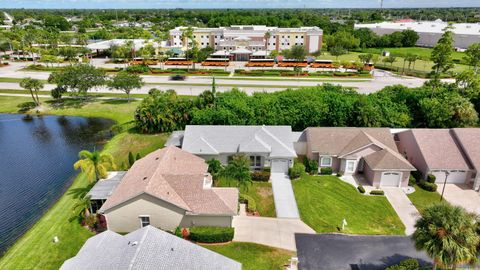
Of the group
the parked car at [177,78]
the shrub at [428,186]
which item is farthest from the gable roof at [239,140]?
the parked car at [177,78]

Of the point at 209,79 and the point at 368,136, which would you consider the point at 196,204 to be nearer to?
the point at 368,136

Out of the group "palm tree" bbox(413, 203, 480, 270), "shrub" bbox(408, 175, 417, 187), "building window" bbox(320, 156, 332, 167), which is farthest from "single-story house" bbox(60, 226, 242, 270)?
"shrub" bbox(408, 175, 417, 187)

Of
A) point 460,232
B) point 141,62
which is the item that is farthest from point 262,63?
point 460,232

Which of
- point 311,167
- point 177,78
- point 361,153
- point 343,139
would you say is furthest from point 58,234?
point 177,78

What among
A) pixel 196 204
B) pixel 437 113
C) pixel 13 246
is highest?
pixel 437 113

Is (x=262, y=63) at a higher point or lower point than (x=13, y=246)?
higher

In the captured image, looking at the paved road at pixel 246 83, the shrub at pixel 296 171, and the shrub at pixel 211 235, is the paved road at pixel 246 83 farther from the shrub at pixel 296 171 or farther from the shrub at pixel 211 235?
the shrub at pixel 211 235
